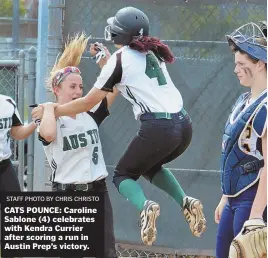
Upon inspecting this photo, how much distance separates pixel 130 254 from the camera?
7.57 metres

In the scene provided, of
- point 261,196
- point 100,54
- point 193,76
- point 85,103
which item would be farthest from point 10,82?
point 261,196

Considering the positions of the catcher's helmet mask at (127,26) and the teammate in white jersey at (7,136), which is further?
the teammate in white jersey at (7,136)

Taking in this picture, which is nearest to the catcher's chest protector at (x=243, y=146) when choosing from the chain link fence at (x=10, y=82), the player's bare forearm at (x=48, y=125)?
the player's bare forearm at (x=48, y=125)

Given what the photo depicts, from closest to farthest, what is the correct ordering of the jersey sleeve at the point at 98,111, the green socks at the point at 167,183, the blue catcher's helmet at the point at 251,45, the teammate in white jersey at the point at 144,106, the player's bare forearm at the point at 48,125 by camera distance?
1. the blue catcher's helmet at the point at 251,45
2. the teammate in white jersey at the point at 144,106
3. the green socks at the point at 167,183
4. the player's bare forearm at the point at 48,125
5. the jersey sleeve at the point at 98,111

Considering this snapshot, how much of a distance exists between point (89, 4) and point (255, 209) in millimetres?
3337

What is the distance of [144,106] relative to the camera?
531cm

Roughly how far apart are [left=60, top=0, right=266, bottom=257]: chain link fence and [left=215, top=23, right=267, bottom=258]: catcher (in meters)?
2.29

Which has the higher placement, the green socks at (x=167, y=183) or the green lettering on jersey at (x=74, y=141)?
the green lettering on jersey at (x=74, y=141)

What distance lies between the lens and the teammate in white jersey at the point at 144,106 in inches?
207

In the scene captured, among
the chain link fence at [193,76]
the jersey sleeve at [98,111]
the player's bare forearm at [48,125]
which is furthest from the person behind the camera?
the chain link fence at [193,76]

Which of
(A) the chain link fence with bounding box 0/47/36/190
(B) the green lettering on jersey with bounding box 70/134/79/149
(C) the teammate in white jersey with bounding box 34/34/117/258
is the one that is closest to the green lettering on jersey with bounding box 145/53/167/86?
(C) the teammate in white jersey with bounding box 34/34/117/258

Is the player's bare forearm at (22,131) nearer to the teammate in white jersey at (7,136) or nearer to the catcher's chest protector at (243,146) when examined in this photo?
the teammate in white jersey at (7,136)
